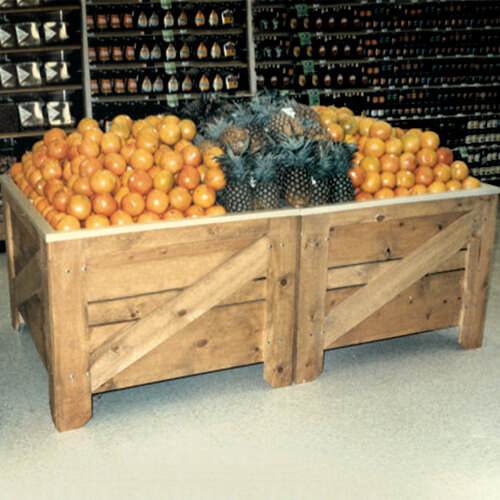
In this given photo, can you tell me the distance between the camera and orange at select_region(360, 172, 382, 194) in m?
3.25

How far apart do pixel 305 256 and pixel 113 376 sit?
983 millimetres

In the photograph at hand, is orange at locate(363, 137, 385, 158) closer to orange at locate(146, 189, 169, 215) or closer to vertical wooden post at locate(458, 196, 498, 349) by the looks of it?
vertical wooden post at locate(458, 196, 498, 349)

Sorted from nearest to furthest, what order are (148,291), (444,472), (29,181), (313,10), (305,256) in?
(444,472)
(148,291)
(305,256)
(29,181)
(313,10)

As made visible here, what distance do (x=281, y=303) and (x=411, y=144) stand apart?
1.05m

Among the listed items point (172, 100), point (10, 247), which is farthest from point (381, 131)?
point (172, 100)

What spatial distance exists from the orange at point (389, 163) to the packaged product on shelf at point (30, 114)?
3267 mm

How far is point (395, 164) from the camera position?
3.35 meters

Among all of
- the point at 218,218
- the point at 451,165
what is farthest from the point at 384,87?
the point at 218,218

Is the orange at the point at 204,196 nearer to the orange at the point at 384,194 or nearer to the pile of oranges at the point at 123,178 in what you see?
the pile of oranges at the point at 123,178

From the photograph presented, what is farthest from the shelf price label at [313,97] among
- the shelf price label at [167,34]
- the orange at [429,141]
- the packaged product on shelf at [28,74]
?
the orange at [429,141]

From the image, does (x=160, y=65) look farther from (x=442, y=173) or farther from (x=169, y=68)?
(x=442, y=173)

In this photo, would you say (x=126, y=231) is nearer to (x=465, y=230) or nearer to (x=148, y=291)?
(x=148, y=291)

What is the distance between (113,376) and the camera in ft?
9.46

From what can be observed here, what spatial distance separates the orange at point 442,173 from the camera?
3.40 m
